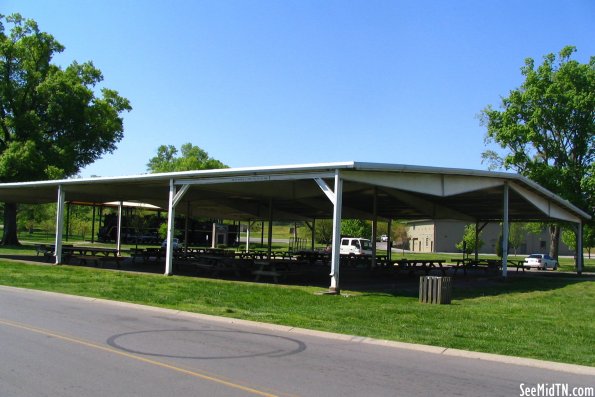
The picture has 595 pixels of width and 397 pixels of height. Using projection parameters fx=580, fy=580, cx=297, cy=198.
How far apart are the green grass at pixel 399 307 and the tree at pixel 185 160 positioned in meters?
49.0

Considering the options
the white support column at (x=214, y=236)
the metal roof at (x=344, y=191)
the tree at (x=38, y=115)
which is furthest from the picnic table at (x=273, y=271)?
the white support column at (x=214, y=236)

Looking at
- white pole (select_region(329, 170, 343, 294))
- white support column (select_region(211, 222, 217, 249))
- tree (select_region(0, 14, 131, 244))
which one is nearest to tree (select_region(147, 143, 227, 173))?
white support column (select_region(211, 222, 217, 249))

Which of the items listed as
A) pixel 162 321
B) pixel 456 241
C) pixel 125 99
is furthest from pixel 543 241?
pixel 162 321

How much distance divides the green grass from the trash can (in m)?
0.36

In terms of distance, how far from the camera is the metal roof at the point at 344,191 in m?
17.7

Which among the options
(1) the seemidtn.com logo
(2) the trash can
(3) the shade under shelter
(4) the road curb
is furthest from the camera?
(3) the shade under shelter

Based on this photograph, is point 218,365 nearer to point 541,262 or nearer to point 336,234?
point 336,234

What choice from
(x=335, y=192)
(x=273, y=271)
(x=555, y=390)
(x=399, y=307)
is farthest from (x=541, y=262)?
(x=555, y=390)

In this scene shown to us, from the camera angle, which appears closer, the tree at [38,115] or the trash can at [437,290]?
the trash can at [437,290]

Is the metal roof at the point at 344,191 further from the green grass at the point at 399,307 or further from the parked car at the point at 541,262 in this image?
the parked car at the point at 541,262

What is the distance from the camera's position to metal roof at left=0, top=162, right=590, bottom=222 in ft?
58.1

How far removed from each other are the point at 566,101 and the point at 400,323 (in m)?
30.5

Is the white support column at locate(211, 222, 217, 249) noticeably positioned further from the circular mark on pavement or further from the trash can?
the circular mark on pavement

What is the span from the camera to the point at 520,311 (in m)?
14.1
